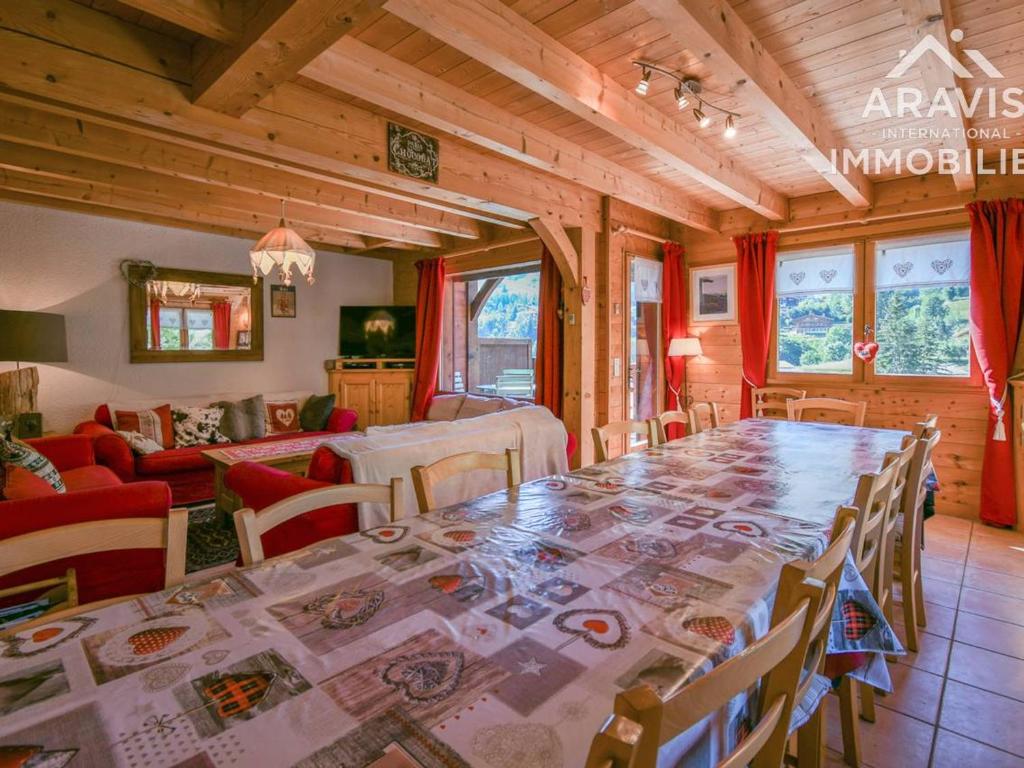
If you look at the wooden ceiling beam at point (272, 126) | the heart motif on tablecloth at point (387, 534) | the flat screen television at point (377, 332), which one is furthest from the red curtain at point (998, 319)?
the flat screen television at point (377, 332)

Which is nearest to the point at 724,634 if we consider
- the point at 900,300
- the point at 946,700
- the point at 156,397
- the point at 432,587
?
the point at 432,587

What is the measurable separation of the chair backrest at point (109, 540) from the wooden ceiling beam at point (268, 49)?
154 centimetres

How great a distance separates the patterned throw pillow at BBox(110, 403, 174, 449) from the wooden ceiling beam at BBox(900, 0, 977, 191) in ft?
18.5

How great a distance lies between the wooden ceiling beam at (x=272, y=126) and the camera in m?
2.02

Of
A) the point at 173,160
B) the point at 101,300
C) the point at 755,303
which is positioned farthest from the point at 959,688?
the point at 101,300

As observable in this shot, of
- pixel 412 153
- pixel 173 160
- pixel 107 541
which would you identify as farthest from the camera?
pixel 173 160

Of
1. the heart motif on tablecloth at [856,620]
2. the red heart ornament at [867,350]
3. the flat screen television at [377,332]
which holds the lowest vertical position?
the heart motif on tablecloth at [856,620]

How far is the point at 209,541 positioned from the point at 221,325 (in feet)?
9.58

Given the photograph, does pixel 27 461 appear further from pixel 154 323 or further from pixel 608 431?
pixel 154 323

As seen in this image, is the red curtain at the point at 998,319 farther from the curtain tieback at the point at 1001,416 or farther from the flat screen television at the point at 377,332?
the flat screen television at the point at 377,332

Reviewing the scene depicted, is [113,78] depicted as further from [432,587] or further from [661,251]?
[661,251]

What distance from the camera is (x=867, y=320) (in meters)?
4.48

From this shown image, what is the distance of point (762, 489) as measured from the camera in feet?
6.20

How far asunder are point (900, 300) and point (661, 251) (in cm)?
211
